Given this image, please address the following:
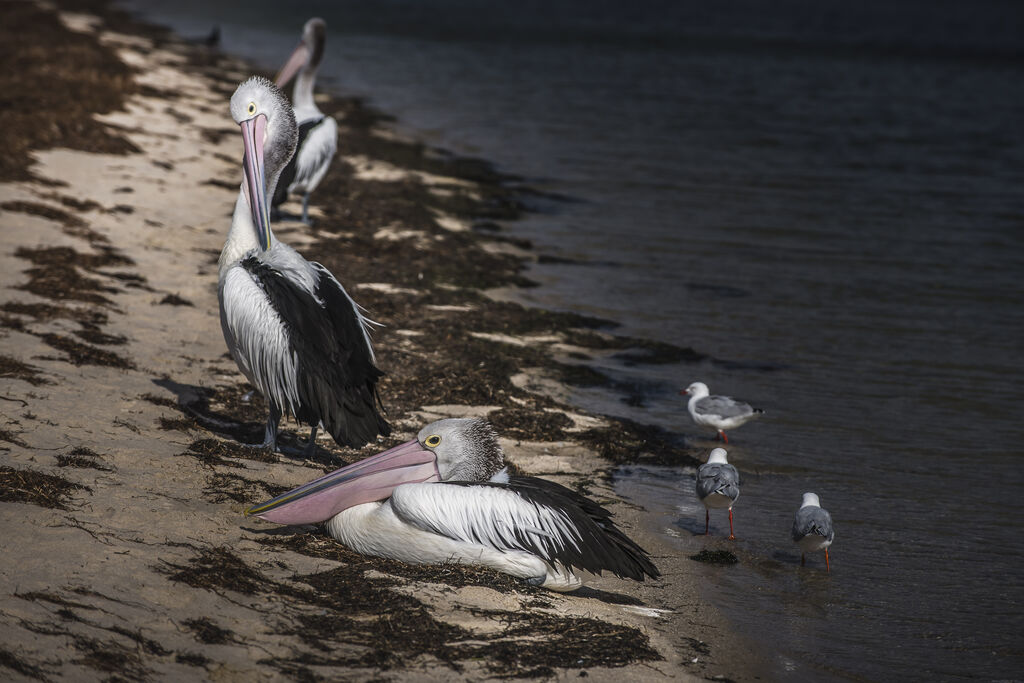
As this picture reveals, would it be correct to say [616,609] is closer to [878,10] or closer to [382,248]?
[382,248]

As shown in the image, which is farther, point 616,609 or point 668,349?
point 668,349

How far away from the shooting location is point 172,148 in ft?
36.0

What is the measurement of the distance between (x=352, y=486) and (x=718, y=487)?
166cm

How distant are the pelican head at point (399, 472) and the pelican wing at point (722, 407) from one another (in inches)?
76.1

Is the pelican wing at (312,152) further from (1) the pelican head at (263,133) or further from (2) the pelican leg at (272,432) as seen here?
(2) the pelican leg at (272,432)

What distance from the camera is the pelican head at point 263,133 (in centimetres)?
504

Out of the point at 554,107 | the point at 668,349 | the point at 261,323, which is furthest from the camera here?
the point at 554,107

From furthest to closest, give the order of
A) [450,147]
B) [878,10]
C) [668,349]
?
1. [878,10]
2. [450,147]
3. [668,349]

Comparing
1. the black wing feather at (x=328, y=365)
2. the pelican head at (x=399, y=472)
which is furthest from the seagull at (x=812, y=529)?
the black wing feather at (x=328, y=365)

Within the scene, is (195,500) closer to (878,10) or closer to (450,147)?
(450,147)

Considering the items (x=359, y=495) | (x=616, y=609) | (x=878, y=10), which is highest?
(x=878, y=10)

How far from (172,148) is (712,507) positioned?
26.3 feet

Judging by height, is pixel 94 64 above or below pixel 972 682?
above

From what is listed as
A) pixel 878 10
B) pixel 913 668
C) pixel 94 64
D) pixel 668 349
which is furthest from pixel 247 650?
pixel 878 10
